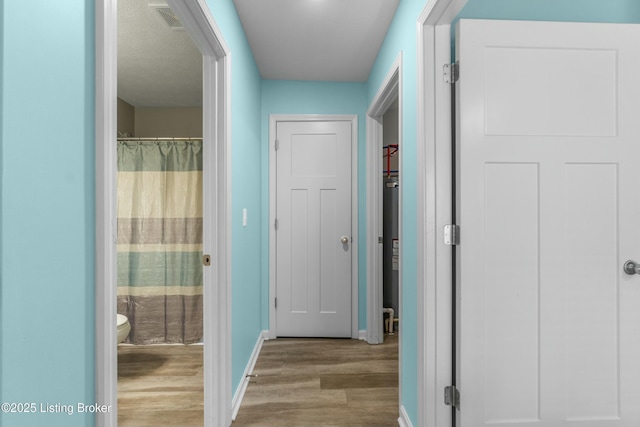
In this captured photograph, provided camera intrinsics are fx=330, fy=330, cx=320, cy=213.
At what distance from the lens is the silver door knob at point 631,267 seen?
1455mm

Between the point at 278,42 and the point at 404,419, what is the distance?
2566 millimetres

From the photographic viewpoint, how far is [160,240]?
9.55 ft

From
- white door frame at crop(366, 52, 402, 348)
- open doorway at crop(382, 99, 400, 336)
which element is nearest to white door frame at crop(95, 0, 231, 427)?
white door frame at crop(366, 52, 402, 348)

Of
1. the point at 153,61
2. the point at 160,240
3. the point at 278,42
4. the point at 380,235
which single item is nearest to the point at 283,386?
the point at 380,235

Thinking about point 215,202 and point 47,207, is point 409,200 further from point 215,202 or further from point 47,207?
point 47,207

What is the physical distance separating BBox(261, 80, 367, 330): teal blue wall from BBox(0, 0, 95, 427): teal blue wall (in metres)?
2.35

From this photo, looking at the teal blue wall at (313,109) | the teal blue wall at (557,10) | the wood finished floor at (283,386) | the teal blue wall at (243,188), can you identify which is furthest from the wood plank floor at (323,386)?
the teal blue wall at (557,10)

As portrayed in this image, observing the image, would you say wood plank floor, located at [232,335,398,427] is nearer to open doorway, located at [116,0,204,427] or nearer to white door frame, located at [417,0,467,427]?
white door frame, located at [417,0,467,427]

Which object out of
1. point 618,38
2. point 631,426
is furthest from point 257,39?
point 631,426

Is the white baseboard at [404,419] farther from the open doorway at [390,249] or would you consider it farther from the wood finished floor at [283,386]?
the open doorway at [390,249]

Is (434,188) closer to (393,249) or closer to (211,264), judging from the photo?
(211,264)

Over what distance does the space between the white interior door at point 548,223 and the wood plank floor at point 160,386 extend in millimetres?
1572

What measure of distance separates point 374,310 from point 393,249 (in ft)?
2.19

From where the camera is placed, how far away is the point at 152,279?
2.89m
